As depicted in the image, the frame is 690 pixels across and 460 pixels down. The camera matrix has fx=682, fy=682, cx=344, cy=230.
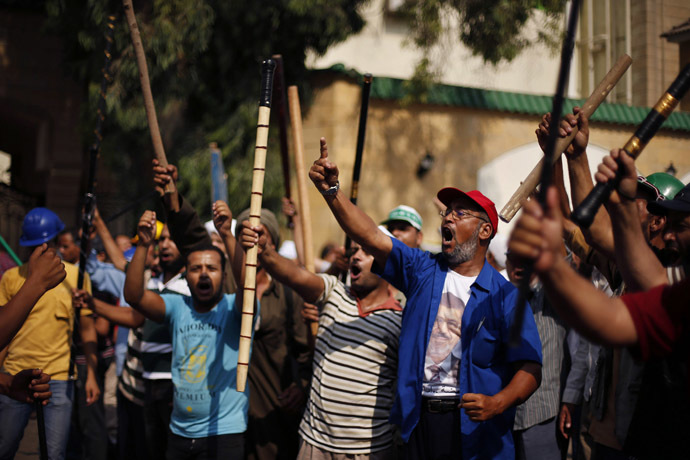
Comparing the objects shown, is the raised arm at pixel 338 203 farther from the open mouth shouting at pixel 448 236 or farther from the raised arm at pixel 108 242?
the raised arm at pixel 108 242

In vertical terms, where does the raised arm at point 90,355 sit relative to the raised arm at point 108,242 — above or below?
below

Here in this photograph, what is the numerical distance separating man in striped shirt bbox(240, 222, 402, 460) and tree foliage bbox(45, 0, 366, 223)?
560cm

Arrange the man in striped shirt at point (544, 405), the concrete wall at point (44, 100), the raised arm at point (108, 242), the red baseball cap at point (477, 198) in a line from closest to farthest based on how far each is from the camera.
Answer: the red baseball cap at point (477, 198) < the man in striped shirt at point (544, 405) < the raised arm at point (108, 242) < the concrete wall at point (44, 100)

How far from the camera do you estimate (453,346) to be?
3.38 metres

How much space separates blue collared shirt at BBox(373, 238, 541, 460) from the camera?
129 inches

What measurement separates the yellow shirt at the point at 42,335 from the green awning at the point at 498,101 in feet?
20.8

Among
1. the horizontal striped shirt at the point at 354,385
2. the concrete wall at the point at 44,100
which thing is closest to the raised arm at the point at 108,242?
the horizontal striped shirt at the point at 354,385

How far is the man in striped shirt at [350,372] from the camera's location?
3.82 meters

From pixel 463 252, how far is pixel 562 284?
5.08 feet

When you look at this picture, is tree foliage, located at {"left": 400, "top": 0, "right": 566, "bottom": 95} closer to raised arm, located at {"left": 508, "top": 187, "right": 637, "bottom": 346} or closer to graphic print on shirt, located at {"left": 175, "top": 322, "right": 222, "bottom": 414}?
graphic print on shirt, located at {"left": 175, "top": 322, "right": 222, "bottom": 414}

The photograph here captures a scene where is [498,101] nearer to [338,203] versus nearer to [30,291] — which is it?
[338,203]

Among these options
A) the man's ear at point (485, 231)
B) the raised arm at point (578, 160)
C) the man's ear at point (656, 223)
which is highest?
the raised arm at point (578, 160)

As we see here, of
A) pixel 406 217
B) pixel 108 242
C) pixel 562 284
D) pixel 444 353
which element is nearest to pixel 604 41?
pixel 406 217

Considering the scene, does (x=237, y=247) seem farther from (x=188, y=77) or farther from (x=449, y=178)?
(x=449, y=178)
